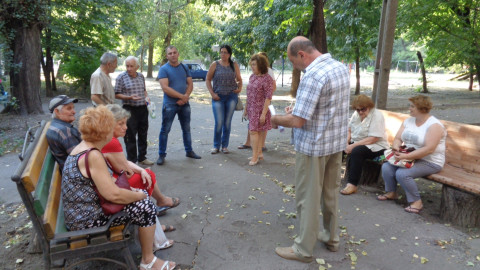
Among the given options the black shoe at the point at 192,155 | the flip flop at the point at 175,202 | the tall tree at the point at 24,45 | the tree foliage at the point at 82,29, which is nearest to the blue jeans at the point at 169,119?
the black shoe at the point at 192,155

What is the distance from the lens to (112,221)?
257cm

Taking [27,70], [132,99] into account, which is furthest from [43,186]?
[27,70]

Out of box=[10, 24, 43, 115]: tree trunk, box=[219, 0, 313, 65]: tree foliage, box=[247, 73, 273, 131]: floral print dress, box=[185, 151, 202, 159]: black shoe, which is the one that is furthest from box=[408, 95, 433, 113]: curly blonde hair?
box=[219, 0, 313, 65]: tree foliage

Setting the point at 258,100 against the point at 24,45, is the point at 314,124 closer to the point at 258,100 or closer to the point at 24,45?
the point at 258,100

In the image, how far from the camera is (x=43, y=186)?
2.58 metres

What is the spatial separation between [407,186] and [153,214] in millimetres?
2815

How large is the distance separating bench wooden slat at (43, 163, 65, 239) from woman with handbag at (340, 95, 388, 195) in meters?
3.21

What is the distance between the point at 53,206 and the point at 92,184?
0.36 metres

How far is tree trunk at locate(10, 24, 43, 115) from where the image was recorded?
919cm

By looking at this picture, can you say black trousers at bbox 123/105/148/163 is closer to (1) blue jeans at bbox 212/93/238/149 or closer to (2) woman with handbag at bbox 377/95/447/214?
(1) blue jeans at bbox 212/93/238/149

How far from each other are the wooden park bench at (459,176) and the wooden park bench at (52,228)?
3191 mm

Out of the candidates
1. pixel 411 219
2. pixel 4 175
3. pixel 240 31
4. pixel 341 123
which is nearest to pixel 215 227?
pixel 341 123

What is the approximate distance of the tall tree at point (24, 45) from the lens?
878cm

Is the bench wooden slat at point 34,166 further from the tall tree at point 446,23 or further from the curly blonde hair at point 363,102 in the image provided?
the tall tree at point 446,23
